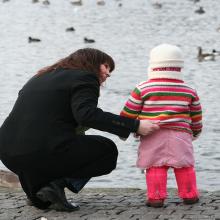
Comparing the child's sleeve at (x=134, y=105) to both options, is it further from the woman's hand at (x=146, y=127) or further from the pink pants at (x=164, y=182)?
the pink pants at (x=164, y=182)

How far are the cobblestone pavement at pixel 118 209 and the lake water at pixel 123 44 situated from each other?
5.58 m

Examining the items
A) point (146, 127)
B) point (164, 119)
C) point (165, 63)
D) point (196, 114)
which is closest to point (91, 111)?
point (146, 127)

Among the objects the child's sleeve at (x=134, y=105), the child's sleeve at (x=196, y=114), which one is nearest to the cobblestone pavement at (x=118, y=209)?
the child's sleeve at (x=196, y=114)

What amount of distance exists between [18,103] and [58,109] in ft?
1.24

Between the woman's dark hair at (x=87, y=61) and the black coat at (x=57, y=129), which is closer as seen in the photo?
the black coat at (x=57, y=129)

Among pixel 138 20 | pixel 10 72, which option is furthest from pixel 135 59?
pixel 138 20

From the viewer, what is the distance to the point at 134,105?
23.8ft

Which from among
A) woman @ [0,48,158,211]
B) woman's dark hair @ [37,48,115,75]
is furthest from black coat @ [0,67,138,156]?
woman's dark hair @ [37,48,115,75]

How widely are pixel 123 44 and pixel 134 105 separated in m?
→ 36.1

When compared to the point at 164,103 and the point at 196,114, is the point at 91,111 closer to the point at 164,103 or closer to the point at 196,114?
the point at 164,103

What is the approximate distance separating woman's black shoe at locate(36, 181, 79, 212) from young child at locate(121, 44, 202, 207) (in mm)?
726

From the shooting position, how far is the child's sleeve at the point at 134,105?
23.8ft

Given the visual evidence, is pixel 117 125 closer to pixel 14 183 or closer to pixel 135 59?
pixel 14 183

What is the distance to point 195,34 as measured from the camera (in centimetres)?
4897
